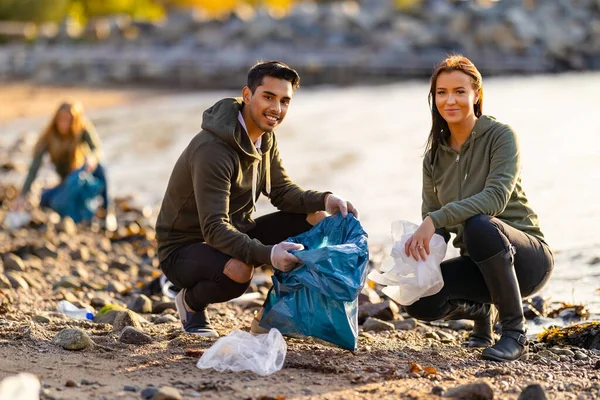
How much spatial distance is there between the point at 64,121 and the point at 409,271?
4624 millimetres

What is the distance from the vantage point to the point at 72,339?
4.37m

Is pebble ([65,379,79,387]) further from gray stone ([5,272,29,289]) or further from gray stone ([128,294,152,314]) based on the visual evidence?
gray stone ([5,272,29,289])

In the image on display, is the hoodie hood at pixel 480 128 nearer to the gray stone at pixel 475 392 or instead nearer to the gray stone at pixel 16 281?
the gray stone at pixel 475 392

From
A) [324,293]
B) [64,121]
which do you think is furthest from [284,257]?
[64,121]

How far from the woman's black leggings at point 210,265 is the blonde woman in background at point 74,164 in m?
3.89

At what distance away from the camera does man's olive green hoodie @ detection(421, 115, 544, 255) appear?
4309 millimetres

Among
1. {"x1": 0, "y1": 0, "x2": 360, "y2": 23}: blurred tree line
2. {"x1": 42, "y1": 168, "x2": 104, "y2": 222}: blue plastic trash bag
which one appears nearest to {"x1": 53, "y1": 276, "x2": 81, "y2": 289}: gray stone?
{"x1": 42, "y1": 168, "x2": 104, "y2": 222}: blue plastic trash bag

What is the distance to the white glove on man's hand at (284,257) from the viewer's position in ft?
13.9

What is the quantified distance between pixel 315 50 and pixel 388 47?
1.94 m

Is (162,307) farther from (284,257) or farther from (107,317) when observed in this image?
(284,257)

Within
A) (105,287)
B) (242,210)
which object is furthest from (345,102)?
(242,210)

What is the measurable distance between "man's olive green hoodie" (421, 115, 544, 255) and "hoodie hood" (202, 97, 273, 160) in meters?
0.85

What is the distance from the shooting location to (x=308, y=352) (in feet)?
14.4

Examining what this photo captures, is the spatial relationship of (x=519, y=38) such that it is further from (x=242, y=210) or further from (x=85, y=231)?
(x=242, y=210)
